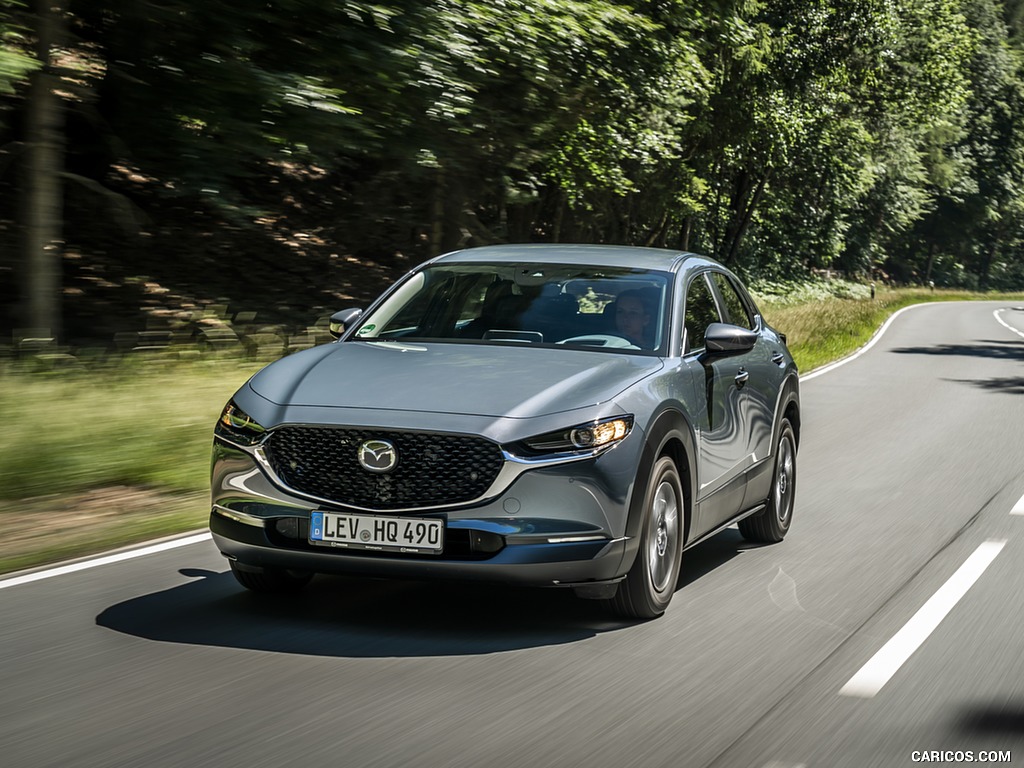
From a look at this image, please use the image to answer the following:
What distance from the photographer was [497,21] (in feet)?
54.6

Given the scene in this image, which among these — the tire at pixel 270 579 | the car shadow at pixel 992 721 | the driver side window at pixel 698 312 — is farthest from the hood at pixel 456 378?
the car shadow at pixel 992 721

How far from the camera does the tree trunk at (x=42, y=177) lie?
522 inches

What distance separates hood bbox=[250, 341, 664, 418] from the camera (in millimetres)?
5469

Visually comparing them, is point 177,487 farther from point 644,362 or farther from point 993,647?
point 993,647

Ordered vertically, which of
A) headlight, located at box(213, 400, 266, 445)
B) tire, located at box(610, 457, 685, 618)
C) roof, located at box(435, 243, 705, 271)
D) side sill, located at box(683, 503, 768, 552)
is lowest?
side sill, located at box(683, 503, 768, 552)

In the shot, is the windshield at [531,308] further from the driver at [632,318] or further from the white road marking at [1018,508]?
the white road marking at [1018,508]

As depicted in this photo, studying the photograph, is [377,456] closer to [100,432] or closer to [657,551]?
[657,551]

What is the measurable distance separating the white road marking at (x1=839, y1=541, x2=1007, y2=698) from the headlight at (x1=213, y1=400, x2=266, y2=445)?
243 centimetres

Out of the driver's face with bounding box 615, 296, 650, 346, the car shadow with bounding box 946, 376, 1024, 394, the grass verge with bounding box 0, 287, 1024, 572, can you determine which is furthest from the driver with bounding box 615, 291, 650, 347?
the car shadow with bounding box 946, 376, 1024, 394

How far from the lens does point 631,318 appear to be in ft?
21.4

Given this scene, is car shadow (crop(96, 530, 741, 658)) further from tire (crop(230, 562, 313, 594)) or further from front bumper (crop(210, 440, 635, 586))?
front bumper (crop(210, 440, 635, 586))

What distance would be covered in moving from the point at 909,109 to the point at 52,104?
3443 cm

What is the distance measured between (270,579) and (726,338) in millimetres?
2316

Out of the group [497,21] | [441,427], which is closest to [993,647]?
[441,427]
